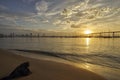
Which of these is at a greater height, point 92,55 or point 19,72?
point 19,72

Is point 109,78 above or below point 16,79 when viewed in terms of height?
below

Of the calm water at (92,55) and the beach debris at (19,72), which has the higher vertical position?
the beach debris at (19,72)

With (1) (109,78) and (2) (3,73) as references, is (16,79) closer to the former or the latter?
(2) (3,73)

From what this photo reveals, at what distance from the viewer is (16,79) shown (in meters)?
7.26

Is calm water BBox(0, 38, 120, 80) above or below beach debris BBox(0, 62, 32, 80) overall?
below

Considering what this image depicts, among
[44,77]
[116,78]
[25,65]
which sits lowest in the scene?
[116,78]

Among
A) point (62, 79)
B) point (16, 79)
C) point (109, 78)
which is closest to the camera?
point (16, 79)

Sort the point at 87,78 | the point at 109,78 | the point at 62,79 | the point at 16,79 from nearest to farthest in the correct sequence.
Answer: the point at 16,79
the point at 62,79
the point at 87,78
the point at 109,78

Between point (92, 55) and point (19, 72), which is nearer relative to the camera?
point (19, 72)

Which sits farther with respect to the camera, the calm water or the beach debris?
the calm water

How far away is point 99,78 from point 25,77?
4.15 m

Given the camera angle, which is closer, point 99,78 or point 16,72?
point 16,72

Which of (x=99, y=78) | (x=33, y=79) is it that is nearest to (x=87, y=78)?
(x=99, y=78)

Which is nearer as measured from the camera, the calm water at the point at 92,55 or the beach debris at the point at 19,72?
the beach debris at the point at 19,72
